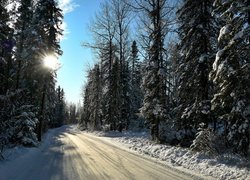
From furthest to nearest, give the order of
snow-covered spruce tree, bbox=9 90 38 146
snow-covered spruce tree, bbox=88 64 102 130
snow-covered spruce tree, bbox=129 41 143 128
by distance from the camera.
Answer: snow-covered spruce tree, bbox=129 41 143 128
snow-covered spruce tree, bbox=88 64 102 130
snow-covered spruce tree, bbox=9 90 38 146

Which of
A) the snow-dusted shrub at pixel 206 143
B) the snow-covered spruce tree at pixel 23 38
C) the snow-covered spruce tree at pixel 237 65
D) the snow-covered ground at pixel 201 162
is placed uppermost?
the snow-covered spruce tree at pixel 23 38

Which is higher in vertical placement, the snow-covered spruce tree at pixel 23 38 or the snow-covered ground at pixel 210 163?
the snow-covered spruce tree at pixel 23 38

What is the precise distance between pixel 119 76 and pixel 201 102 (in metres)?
26.1

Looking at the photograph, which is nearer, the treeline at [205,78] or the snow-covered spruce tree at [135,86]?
the treeline at [205,78]

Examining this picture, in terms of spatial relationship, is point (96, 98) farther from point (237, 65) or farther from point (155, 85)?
point (237, 65)

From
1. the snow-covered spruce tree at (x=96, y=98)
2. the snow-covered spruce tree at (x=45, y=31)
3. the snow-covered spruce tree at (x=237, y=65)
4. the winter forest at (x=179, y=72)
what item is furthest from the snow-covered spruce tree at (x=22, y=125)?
the snow-covered spruce tree at (x=96, y=98)

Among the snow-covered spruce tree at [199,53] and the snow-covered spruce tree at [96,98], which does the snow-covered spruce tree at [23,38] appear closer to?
the snow-covered spruce tree at [199,53]

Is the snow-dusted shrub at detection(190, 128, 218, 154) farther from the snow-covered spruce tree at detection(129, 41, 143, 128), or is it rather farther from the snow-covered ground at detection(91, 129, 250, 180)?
the snow-covered spruce tree at detection(129, 41, 143, 128)

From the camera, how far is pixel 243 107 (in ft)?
40.3

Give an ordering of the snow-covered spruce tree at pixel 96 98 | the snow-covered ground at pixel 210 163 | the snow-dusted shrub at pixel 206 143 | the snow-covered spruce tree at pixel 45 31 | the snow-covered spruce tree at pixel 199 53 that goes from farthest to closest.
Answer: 1. the snow-covered spruce tree at pixel 96 98
2. the snow-covered spruce tree at pixel 45 31
3. the snow-covered spruce tree at pixel 199 53
4. the snow-dusted shrub at pixel 206 143
5. the snow-covered ground at pixel 210 163

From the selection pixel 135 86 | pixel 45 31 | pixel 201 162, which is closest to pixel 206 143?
pixel 201 162

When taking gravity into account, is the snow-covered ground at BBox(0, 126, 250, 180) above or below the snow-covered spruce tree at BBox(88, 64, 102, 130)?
below

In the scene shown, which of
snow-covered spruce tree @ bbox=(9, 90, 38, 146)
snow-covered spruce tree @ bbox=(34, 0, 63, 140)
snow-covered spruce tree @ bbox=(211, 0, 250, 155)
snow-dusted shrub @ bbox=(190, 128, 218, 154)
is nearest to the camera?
snow-covered spruce tree @ bbox=(211, 0, 250, 155)

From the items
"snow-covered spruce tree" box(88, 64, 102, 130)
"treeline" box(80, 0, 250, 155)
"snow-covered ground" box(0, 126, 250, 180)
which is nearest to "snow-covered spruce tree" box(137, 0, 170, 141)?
"treeline" box(80, 0, 250, 155)
